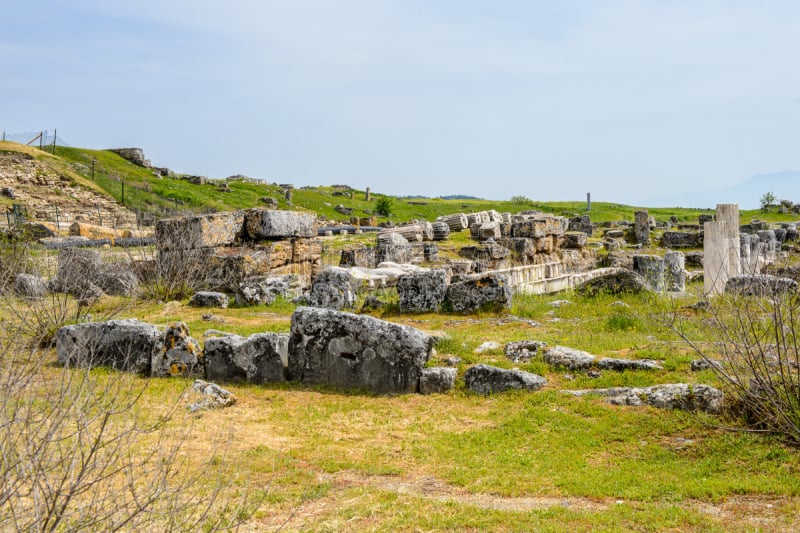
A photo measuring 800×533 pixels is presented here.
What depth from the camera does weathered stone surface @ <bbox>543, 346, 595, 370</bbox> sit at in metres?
9.45

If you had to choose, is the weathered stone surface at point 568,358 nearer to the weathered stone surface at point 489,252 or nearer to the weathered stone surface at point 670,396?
the weathered stone surface at point 670,396

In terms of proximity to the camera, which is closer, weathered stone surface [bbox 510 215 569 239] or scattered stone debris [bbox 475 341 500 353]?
scattered stone debris [bbox 475 341 500 353]

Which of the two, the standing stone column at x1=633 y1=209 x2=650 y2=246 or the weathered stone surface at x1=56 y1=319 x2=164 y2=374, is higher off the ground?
the standing stone column at x1=633 y1=209 x2=650 y2=246

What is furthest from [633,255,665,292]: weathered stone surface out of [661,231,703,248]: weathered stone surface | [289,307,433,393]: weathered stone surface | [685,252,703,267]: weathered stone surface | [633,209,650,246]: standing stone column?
[633,209,650,246]: standing stone column

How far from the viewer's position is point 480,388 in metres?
9.10

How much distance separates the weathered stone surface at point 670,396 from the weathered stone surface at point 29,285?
439 inches

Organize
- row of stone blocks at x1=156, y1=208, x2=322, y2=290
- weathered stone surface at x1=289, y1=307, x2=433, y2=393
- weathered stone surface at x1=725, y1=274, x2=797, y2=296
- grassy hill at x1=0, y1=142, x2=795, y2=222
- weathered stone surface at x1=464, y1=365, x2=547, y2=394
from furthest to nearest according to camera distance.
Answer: grassy hill at x1=0, y1=142, x2=795, y2=222, row of stone blocks at x1=156, y1=208, x2=322, y2=290, weathered stone surface at x1=289, y1=307, x2=433, y2=393, weathered stone surface at x1=464, y1=365, x2=547, y2=394, weathered stone surface at x1=725, y1=274, x2=797, y2=296

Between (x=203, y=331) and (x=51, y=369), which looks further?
(x=203, y=331)

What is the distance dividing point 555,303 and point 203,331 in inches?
297

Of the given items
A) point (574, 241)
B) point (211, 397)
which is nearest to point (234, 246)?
point (211, 397)

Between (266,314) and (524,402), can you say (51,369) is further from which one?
(524,402)

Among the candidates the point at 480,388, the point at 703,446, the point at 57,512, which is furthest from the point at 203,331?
the point at 57,512

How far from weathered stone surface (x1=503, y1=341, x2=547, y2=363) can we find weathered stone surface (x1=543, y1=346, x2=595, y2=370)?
0.89ft

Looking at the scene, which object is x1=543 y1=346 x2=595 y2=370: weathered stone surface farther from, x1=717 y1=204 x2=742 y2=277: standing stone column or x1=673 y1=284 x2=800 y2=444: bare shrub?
x1=717 y1=204 x2=742 y2=277: standing stone column
